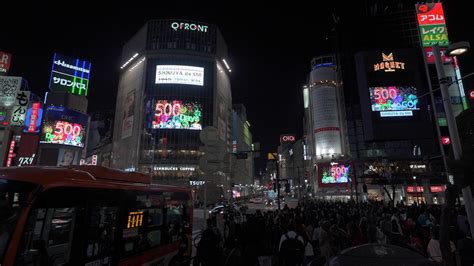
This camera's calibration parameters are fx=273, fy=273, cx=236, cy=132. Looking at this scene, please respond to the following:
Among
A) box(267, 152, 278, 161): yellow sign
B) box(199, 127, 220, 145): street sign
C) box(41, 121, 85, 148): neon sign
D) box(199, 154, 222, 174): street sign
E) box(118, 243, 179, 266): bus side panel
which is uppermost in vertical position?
box(41, 121, 85, 148): neon sign

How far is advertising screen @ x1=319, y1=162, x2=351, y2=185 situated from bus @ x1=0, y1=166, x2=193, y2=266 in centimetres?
6438

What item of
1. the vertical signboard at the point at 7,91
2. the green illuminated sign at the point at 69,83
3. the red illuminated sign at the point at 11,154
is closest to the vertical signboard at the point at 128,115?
the green illuminated sign at the point at 69,83

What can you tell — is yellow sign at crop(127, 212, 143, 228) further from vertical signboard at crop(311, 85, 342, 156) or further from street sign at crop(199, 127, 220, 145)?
vertical signboard at crop(311, 85, 342, 156)

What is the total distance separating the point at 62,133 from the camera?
48.3 metres

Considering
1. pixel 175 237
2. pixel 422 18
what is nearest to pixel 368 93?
pixel 422 18

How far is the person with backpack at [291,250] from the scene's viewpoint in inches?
279

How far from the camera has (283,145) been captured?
563 feet

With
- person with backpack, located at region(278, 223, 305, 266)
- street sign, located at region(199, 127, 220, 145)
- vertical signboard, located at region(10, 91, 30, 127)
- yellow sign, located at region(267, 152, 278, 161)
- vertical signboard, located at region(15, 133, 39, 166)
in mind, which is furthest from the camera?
vertical signboard, located at region(15, 133, 39, 166)

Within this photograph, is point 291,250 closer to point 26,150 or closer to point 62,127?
point 26,150

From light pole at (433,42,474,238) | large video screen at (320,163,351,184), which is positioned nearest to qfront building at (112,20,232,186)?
large video screen at (320,163,351,184)

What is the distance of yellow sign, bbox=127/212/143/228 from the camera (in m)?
7.35

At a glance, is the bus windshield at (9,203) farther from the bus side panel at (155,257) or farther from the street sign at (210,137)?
the street sign at (210,137)

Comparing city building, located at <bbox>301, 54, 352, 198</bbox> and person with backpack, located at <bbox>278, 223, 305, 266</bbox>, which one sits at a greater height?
city building, located at <bbox>301, 54, 352, 198</bbox>

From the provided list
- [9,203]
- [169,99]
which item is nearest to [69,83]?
[169,99]
